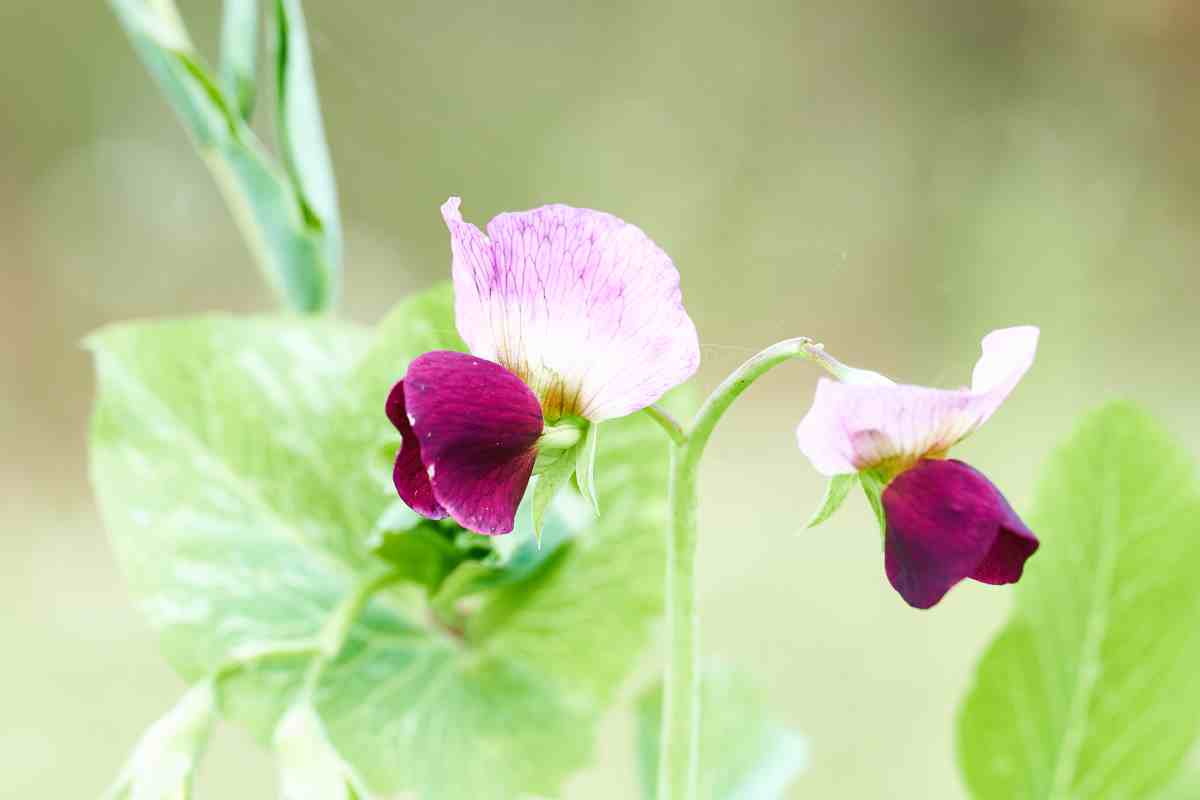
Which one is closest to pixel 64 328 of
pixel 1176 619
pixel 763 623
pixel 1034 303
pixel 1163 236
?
pixel 763 623

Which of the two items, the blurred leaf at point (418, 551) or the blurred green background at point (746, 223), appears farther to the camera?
the blurred green background at point (746, 223)

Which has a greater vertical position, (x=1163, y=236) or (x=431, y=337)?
(x=431, y=337)

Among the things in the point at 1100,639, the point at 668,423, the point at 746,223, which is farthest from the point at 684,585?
the point at 746,223

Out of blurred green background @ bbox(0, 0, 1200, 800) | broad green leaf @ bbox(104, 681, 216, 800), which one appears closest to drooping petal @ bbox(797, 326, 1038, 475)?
broad green leaf @ bbox(104, 681, 216, 800)

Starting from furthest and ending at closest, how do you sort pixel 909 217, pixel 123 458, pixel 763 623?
pixel 909 217, pixel 763 623, pixel 123 458

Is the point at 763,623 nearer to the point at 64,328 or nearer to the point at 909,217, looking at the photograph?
the point at 909,217

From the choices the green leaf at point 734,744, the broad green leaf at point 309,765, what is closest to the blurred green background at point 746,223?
the green leaf at point 734,744

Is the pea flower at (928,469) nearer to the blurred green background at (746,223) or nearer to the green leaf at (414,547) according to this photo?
the green leaf at (414,547)
